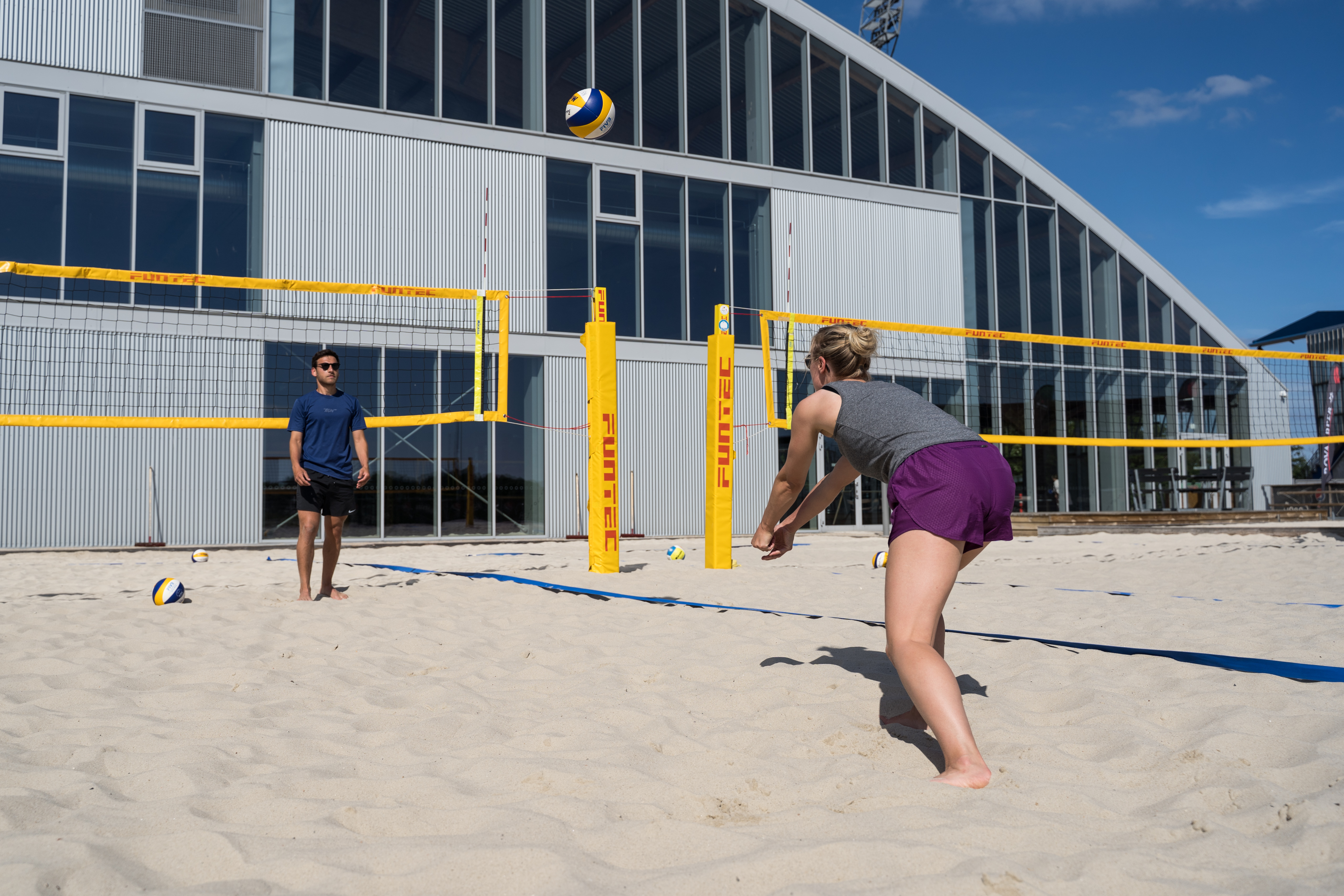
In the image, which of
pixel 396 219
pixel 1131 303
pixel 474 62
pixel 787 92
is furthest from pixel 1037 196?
pixel 396 219

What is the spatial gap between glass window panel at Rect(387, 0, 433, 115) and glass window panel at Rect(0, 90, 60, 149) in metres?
3.75

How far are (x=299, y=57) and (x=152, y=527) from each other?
612 centimetres

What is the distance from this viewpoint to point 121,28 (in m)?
10.1

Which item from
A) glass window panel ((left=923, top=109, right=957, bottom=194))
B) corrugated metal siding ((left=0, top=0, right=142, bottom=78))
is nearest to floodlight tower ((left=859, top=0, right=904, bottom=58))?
glass window panel ((left=923, top=109, right=957, bottom=194))

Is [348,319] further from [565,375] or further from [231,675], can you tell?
[231,675]

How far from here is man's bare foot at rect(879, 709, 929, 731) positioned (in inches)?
86.8

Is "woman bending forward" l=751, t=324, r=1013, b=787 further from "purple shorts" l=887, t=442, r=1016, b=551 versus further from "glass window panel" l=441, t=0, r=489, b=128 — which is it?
"glass window panel" l=441, t=0, r=489, b=128

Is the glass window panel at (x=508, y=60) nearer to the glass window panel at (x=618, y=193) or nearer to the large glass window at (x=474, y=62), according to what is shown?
the large glass window at (x=474, y=62)

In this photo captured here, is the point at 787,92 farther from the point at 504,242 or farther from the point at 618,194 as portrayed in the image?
the point at 504,242

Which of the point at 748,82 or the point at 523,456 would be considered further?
the point at 748,82

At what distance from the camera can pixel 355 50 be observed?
435 inches

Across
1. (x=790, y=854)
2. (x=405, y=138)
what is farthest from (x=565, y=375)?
(x=790, y=854)

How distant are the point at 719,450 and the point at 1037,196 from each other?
11423mm

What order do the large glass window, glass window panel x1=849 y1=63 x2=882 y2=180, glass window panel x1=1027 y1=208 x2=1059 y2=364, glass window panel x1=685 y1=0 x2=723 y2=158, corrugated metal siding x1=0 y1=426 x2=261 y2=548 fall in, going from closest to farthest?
corrugated metal siding x1=0 y1=426 x2=261 y2=548 → the large glass window → glass window panel x1=685 y1=0 x2=723 y2=158 → glass window panel x1=849 y1=63 x2=882 y2=180 → glass window panel x1=1027 y1=208 x2=1059 y2=364
